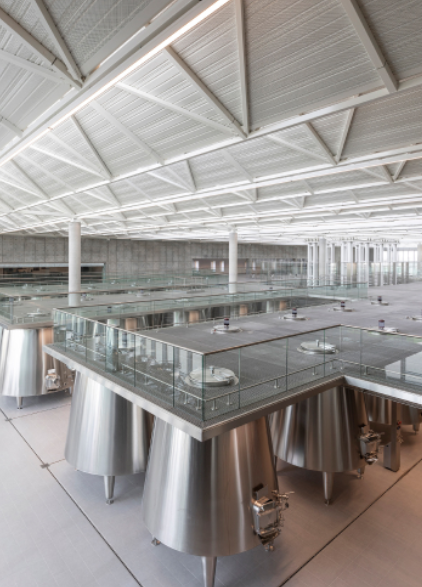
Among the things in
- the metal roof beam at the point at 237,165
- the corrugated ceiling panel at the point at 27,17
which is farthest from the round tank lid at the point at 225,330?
the corrugated ceiling panel at the point at 27,17

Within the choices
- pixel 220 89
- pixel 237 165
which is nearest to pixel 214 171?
pixel 237 165

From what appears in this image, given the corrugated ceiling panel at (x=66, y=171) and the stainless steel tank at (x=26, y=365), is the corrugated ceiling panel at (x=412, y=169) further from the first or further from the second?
the stainless steel tank at (x=26, y=365)

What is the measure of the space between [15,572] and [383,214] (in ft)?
85.2

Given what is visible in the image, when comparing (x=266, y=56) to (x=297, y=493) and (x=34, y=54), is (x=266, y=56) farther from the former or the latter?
(x=297, y=493)

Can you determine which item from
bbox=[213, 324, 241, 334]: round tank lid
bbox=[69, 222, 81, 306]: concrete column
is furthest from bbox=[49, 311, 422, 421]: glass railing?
bbox=[69, 222, 81, 306]: concrete column

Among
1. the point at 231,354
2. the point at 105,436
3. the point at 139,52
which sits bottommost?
the point at 105,436

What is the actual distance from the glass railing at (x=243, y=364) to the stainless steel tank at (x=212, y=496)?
0.63 meters

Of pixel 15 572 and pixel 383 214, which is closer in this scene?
pixel 15 572

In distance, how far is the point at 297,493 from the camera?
8250mm

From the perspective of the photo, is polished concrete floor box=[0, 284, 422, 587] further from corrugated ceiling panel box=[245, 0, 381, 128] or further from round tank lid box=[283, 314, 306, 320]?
corrugated ceiling panel box=[245, 0, 381, 128]

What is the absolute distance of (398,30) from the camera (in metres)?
5.70

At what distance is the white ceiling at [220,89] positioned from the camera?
5383 millimetres

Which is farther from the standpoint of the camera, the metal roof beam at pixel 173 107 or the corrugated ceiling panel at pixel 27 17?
the metal roof beam at pixel 173 107

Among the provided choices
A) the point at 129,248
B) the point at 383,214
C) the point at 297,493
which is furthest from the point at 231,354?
the point at 129,248
